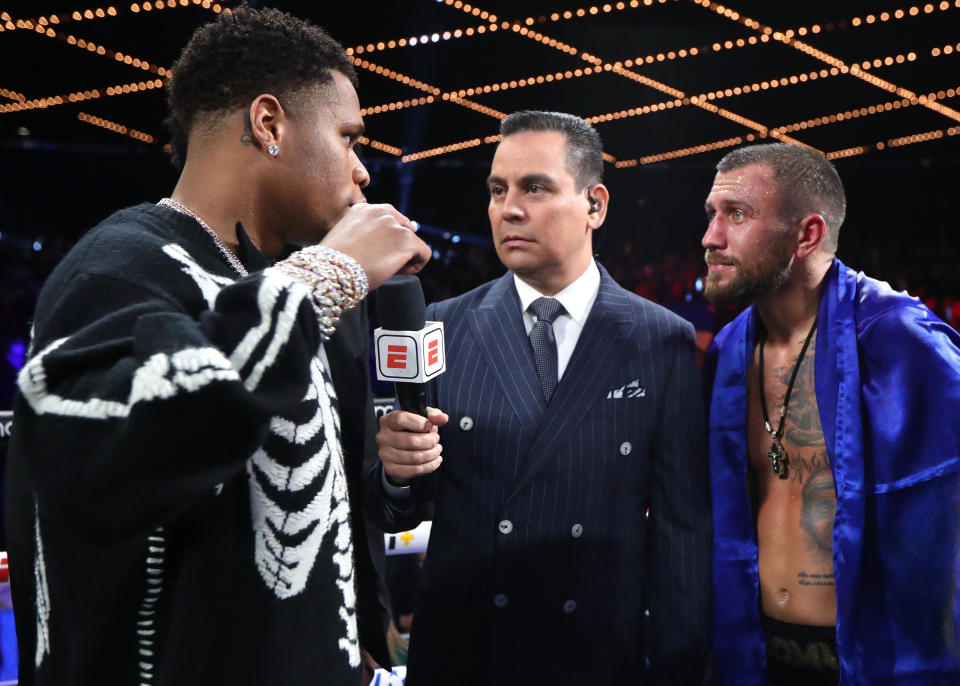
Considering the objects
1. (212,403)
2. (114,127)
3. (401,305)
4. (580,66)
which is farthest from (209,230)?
(114,127)

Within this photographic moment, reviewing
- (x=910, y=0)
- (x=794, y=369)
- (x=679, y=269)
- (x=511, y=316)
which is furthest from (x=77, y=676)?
(x=679, y=269)

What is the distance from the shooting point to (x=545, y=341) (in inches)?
82.4

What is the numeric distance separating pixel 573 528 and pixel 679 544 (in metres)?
0.26

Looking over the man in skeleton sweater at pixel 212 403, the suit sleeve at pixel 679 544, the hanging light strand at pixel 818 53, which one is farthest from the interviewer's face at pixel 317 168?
the hanging light strand at pixel 818 53

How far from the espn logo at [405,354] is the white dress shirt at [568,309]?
2.45 ft

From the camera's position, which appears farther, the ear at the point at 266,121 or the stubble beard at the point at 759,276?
the stubble beard at the point at 759,276

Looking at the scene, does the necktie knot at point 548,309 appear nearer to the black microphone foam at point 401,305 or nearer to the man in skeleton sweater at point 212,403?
the black microphone foam at point 401,305

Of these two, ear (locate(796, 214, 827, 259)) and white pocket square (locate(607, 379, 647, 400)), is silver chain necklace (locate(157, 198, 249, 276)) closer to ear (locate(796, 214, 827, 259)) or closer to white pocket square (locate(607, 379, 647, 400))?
white pocket square (locate(607, 379, 647, 400))

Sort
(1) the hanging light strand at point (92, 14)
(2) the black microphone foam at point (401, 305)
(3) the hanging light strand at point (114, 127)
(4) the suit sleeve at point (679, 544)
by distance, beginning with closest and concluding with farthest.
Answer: (2) the black microphone foam at point (401, 305) < (4) the suit sleeve at point (679, 544) < (1) the hanging light strand at point (92, 14) < (3) the hanging light strand at point (114, 127)

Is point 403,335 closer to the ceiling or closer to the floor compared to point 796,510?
closer to the ceiling

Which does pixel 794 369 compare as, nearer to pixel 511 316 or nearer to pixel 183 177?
pixel 511 316

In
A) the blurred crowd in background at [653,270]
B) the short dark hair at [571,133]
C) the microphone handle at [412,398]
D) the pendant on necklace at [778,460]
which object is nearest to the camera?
the microphone handle at [412,398]

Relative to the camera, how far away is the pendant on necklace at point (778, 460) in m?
2.07

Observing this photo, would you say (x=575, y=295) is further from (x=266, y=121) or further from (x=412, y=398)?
(x=266, y=121)
